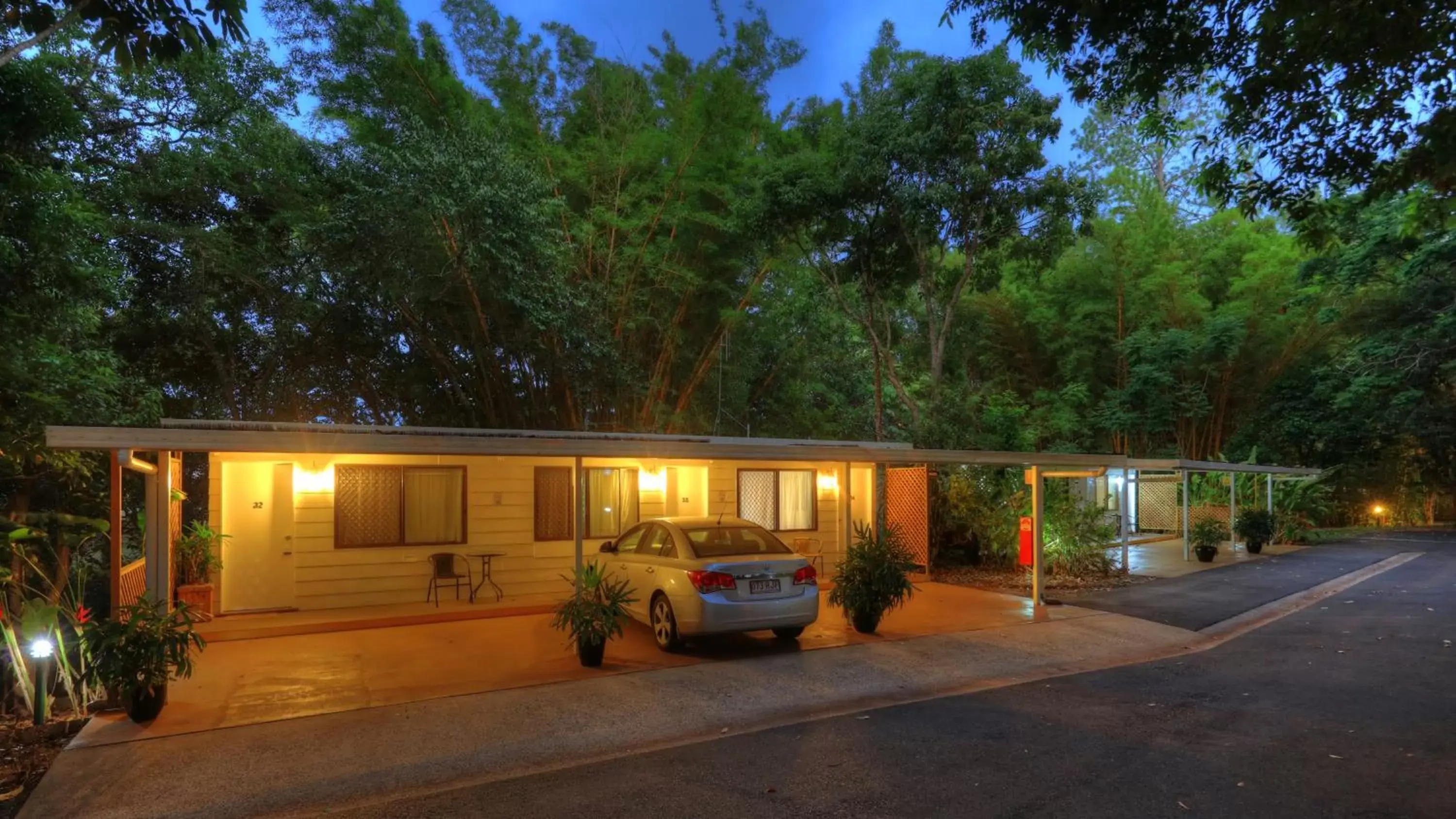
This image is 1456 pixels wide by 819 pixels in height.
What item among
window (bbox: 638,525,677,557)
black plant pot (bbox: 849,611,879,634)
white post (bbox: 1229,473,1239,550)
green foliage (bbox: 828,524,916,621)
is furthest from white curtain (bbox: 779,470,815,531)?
white post (bbox: 1229,473,1239,550)

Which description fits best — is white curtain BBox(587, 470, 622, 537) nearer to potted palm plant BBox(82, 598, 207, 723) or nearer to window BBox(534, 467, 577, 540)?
window BBox(534, 467, 577, 540)

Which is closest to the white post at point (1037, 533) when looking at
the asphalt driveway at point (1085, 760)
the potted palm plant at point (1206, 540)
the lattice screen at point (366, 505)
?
the asphalt driveway at point (1085, 760)

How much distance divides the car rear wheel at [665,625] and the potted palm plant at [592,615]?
524 millimetres

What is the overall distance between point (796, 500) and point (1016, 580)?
3827 mm

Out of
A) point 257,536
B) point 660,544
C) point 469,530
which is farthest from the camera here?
point 469,530

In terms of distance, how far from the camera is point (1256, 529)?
18062 millimetres

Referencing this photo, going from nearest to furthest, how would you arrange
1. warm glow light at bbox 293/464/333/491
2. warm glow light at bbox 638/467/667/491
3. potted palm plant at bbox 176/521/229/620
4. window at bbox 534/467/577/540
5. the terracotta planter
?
the terracotta planter, potted palm plant at bbox 176/521/229/620, warm glow light at bbox 293/464/333/491, window at bbox 534/467/577/540, warm glow light at bbox 638/467/667/491

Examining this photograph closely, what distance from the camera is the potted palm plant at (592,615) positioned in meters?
7.20

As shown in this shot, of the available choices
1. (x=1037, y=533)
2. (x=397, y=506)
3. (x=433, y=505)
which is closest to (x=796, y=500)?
(x=1037, y=533)

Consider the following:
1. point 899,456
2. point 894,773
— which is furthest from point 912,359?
A: point 894,773

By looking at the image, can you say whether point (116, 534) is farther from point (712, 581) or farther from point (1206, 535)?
point (1206, 535)

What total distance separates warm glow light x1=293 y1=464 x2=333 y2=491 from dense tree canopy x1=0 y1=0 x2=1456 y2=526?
2021 mm

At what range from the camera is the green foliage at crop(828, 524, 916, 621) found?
8.80 meters

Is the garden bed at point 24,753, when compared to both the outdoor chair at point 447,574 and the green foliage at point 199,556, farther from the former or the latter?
the outdoor chair at point 447,574
